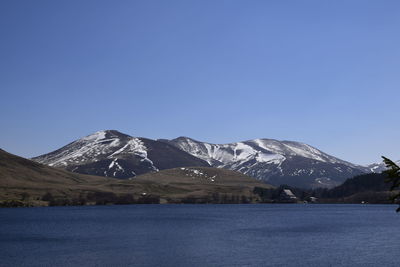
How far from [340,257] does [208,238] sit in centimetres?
3583

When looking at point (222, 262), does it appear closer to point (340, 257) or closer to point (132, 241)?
point (340, 257)

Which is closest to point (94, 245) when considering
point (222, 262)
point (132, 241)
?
point (132, 241)

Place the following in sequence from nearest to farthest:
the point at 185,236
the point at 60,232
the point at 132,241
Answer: the point at 132,241 → the point at 185,236 → the point at 60,232

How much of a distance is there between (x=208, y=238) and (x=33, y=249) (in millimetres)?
37634

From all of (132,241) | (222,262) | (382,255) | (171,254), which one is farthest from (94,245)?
(382,255)

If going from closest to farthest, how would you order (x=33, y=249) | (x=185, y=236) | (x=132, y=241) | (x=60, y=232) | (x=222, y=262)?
(x=222, y=262) → (x=33, y=249) → (x=132, y=241) → (x=185, y=236) → (x=60, y=232)

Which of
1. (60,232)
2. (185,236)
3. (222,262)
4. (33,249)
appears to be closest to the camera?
(222,262)

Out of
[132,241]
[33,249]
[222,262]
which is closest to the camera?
[222,262]

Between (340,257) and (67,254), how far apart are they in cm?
4638

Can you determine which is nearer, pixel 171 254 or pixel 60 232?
pixel 171 254

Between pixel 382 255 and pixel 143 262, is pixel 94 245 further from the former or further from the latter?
pixel 382 255

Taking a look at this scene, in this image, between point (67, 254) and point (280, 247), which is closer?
point (67, 254)

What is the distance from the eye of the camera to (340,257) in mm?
78625

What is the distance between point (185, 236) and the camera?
11294 centimetres
